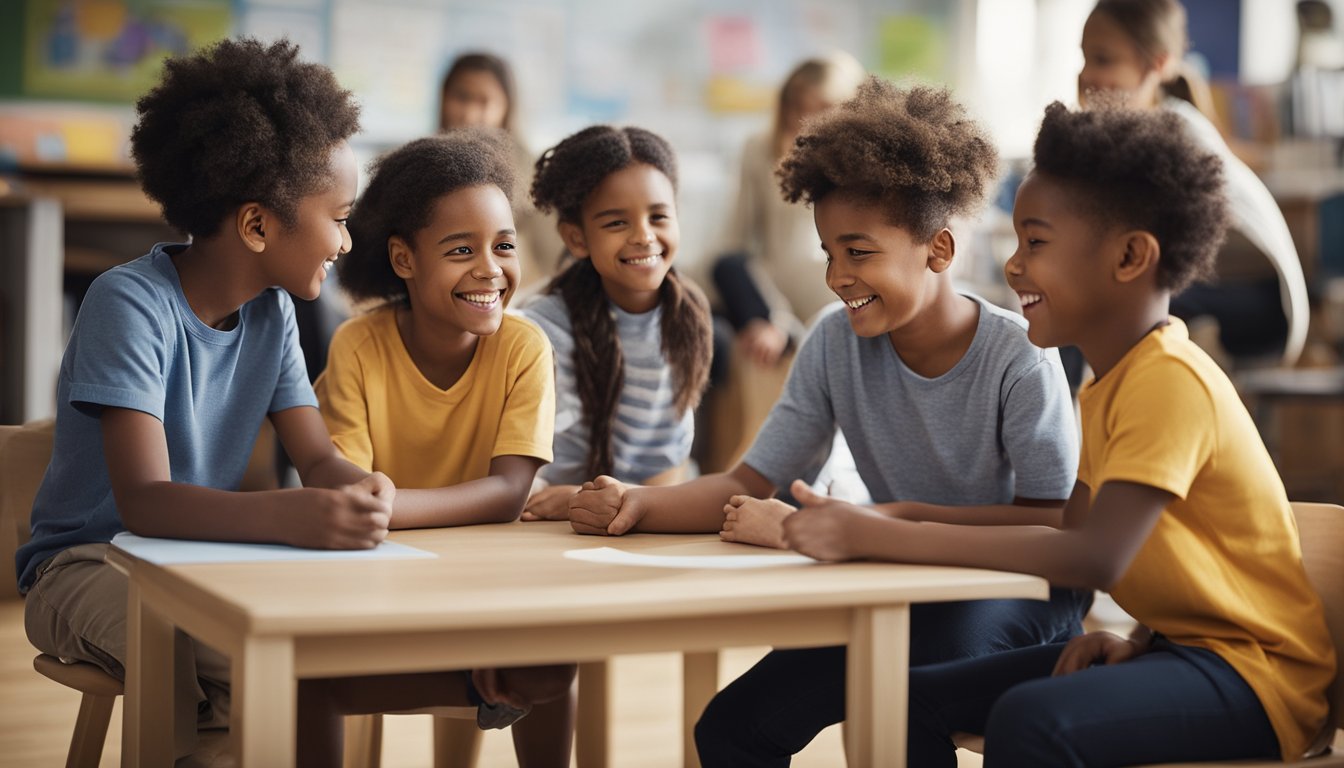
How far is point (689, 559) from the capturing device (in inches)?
49.1

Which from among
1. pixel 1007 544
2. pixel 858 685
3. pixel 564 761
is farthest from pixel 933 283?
pixel 564 761

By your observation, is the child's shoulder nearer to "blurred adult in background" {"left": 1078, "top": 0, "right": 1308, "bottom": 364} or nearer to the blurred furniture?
"blurred adult in background" {"left": 1078, "top": 0, "right": 1308, "bottom": 364}

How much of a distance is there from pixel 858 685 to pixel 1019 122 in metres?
5.41

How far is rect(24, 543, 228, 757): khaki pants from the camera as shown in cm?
137

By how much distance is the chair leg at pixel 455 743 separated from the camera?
1891 millimetres

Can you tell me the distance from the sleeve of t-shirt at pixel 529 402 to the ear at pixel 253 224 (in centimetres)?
35

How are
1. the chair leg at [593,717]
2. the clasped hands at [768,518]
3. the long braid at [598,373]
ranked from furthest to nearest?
1. the long braid at [598,373]
2. the chair leg at [593,717]
3. the clasped hands at [768,518]

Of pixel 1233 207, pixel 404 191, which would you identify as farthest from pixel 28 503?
pixel 1233 207

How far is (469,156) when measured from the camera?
5.75ft

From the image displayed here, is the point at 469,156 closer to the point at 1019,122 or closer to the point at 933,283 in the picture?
the point at 933,283

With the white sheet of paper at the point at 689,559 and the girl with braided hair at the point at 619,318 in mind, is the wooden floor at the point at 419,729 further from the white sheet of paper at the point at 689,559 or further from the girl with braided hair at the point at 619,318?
the white sheet of paper at the point at 689,559

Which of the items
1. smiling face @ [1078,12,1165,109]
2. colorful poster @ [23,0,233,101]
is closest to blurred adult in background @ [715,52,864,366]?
smiling face @ [1078,12,1165,109]

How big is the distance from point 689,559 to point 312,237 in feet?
2.05

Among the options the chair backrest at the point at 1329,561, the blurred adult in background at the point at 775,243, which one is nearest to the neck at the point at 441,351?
the chair backrest at the point at 1329,561
